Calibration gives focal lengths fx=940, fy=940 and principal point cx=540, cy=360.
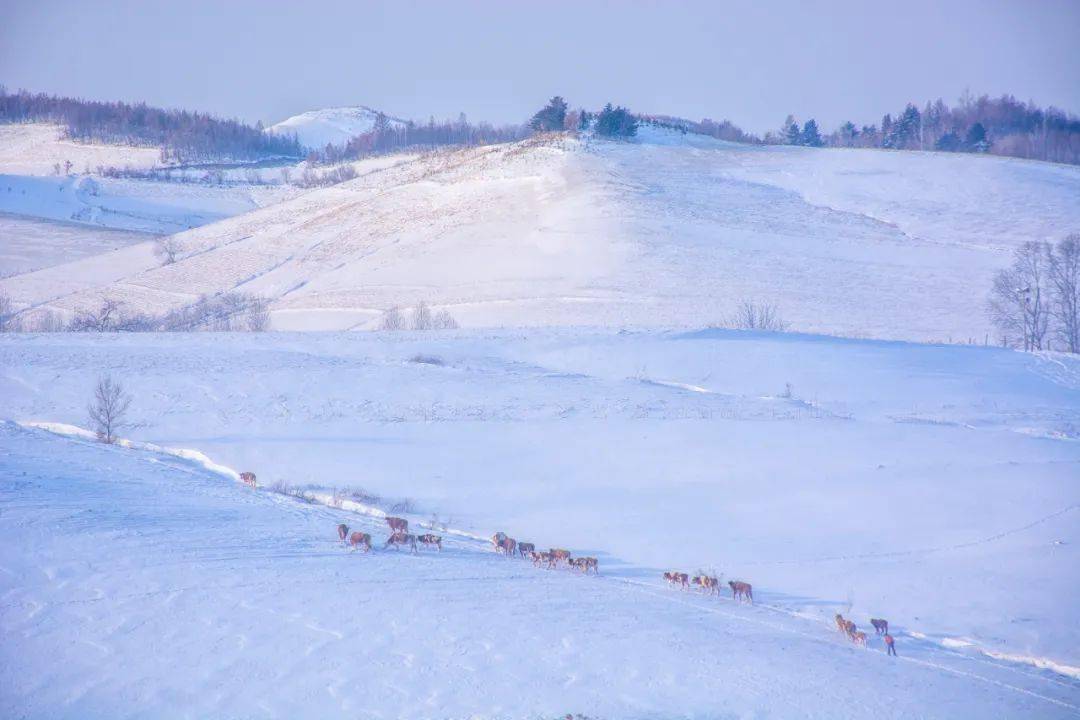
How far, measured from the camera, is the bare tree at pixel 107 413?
22609mm

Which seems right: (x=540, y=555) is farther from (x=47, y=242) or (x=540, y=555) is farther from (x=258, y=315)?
(x=47, y=242)

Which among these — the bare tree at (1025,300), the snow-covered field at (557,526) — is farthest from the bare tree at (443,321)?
the bare tree at (1025,300)

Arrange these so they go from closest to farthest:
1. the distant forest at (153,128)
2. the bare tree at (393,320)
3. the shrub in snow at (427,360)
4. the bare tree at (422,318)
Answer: the shrub in snow at (427,360) < the bare tree at (422,318) < the bare tree at (393,320) < the distant forest at (153,128)

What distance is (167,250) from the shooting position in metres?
66.2

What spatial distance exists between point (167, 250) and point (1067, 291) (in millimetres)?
55701

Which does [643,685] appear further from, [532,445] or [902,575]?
[532,445]

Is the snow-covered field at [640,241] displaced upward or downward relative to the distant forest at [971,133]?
downward

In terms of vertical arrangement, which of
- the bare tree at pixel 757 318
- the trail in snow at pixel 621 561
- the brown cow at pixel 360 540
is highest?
the bare tree at pixel 757 318

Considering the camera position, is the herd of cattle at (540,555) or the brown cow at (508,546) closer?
the herd of cattle at (540,555)

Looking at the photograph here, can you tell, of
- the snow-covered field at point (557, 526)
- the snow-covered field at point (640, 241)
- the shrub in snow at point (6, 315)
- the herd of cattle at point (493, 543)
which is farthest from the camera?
the shrub in snow at point (6, 315)

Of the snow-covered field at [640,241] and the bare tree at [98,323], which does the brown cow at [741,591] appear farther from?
the bare tree at [98,323]

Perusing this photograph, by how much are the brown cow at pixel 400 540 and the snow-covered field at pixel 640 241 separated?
23948 millimetres

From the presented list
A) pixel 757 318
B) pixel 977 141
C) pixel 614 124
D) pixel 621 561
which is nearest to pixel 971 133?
pixel 977 141

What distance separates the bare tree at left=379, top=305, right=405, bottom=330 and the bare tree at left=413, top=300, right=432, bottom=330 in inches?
25.9
